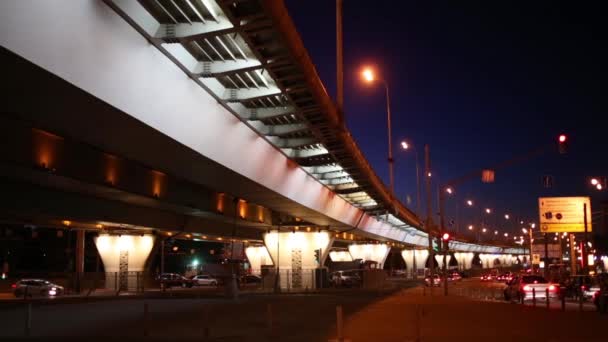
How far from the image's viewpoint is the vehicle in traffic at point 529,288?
122ft

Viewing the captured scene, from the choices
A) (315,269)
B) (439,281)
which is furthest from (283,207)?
(439,281)

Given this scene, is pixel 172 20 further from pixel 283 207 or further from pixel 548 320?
pixel 283 207

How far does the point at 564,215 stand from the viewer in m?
47.5

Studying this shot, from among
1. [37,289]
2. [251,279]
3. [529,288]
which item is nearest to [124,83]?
[529,288]

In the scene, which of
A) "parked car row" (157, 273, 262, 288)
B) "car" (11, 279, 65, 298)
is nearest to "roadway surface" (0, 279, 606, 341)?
"car" (11, 279, 65, 298)

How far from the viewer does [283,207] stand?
3588cm

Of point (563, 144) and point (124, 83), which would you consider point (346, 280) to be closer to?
point (563, 144)

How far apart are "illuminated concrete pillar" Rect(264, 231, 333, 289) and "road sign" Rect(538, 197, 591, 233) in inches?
634

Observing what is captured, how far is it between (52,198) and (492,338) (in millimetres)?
20348

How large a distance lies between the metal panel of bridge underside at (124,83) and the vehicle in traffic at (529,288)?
1883 cm

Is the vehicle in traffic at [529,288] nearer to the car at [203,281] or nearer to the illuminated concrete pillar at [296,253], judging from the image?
the illuminated concrete pillar at [296,253]

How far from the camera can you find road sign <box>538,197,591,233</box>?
4709cm

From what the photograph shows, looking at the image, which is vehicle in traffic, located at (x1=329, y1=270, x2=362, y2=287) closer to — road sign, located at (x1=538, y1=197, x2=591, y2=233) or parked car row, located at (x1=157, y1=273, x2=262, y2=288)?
parked car row, located at (x1=157, y1=273, x2=262, y2=288)

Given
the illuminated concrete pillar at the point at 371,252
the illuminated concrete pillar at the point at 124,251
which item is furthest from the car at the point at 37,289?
the illuminated concrete pillar at the point at 371,252
